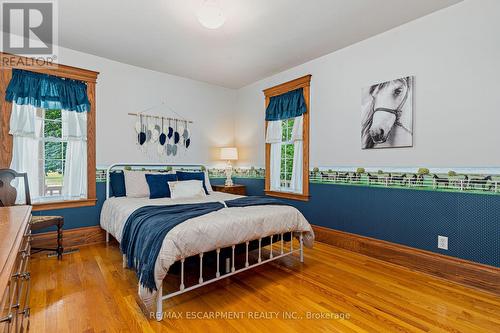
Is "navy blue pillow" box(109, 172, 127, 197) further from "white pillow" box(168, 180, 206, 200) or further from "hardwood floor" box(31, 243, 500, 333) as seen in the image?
"hardwood floor" box(31, 243, 500, 333)

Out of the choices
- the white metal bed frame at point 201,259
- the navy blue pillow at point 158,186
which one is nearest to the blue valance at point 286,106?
the white metal bed frame at point 201,259

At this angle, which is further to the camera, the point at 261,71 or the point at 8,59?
the point at 261,71

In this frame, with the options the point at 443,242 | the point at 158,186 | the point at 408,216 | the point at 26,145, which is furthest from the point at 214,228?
the point at 26,145

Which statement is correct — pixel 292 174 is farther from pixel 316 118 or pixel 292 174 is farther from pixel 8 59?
pixel 8 59

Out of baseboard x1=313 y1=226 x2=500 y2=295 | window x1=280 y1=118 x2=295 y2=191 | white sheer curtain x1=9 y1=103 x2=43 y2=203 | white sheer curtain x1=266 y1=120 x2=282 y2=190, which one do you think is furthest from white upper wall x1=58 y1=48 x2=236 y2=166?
baseboard x1=313 y1=226 x2=500 y2=295

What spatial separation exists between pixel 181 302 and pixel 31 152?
106 inches

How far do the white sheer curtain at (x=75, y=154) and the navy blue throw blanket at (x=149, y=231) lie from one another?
154cm

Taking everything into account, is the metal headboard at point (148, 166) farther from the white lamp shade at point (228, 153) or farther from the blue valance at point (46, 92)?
the blue valance at point (46, 92)

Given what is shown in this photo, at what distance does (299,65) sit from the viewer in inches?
153

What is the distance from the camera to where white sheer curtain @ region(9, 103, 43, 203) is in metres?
2.96

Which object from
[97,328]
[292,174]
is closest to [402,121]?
[292,174]

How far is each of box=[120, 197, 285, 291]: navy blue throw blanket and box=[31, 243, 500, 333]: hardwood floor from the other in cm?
32

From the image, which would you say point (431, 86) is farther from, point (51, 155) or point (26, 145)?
point (26, 145)

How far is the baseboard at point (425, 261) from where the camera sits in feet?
7.34
